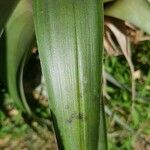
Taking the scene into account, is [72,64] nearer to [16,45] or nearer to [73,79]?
[73,79]

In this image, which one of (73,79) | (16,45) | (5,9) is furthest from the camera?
(16,45)

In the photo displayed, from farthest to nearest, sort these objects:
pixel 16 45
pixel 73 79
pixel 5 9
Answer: pixel 16 45
pixel 5 9
pixel 73 79

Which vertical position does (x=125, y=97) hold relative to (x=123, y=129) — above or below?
above

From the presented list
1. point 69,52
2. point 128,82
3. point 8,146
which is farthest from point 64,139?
point 128,82

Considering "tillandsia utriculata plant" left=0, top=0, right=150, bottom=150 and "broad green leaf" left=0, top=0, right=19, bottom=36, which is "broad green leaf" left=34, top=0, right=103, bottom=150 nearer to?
"tillandsia utriculata plant" left=0, top=0, right=150, bottom=150

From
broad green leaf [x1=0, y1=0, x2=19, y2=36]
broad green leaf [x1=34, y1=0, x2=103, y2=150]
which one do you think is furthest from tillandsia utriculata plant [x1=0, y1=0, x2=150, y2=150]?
broad green leaf [x1=0, y1=0, x2=19, y2=36]

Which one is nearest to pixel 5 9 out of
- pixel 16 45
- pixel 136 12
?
pixel 16 45

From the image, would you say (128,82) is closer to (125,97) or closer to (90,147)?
(125,97)

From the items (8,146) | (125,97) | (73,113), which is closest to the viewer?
(73,113)
